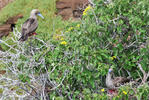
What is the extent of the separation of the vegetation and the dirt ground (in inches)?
171

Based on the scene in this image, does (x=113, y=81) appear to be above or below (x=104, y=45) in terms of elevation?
below

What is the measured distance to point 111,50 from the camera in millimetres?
3881

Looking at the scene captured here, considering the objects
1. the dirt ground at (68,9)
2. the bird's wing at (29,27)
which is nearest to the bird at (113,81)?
the bird's wing at (29,27)

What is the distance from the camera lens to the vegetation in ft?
11.7

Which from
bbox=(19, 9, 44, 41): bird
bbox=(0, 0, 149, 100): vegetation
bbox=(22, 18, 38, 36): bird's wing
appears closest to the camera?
bbox=(0, 0, 149, 100): vegetation

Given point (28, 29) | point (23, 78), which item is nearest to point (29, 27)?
point (28, 29)

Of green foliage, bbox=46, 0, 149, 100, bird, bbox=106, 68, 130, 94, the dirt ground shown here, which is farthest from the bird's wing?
the dirt ground

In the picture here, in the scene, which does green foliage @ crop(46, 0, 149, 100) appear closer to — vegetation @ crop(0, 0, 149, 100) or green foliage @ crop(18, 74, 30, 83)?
vegetation @ crop(0, 0, 149, 100)

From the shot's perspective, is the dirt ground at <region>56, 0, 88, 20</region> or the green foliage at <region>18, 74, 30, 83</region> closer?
the green foliage at <region>18, 74, 30, 83</region>

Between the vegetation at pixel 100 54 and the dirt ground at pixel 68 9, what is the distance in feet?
14.3

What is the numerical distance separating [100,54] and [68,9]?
524 centimetres

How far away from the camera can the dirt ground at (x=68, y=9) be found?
334 inches

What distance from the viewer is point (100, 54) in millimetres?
3613

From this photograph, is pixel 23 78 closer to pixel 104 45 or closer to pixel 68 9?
pixel 104 45
